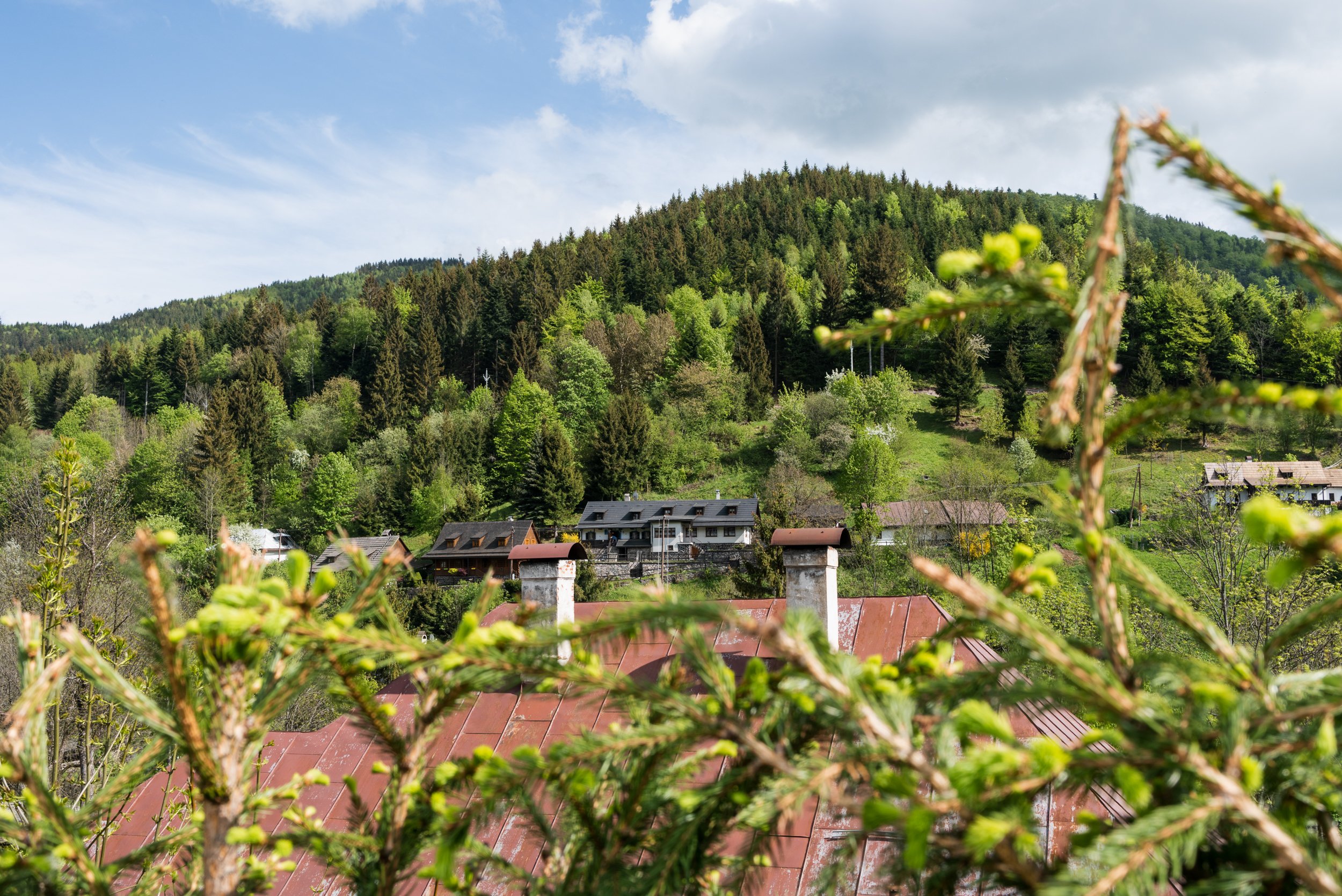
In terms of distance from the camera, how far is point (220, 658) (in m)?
1.65

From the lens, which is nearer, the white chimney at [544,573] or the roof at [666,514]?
the white chimney at [544,573]

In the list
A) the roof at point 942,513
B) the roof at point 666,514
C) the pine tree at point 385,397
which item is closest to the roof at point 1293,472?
the roof at point 942,513

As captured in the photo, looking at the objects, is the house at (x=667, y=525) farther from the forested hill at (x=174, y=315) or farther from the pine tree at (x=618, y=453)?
the forested hill at (x=174, y=315)

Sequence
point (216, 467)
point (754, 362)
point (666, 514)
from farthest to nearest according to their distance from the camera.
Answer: point (754, 362), point (216, 467), point (666, 514)

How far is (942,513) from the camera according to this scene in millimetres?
41094

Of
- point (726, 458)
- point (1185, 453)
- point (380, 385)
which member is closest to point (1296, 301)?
point (1185, 453)

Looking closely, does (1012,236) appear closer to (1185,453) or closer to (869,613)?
(869,613)

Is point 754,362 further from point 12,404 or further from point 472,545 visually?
point 12,404

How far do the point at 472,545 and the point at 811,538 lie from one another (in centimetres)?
4042

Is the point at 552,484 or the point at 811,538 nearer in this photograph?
the point at 811,538

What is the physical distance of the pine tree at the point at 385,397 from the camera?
2621 inches

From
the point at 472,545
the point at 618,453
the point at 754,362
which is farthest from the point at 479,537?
the point at 754,362

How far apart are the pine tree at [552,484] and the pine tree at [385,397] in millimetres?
19971

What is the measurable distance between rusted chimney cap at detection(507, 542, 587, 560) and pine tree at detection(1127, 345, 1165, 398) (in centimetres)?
5112
